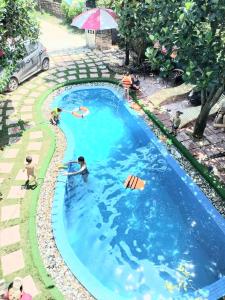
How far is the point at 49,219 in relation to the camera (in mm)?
9750

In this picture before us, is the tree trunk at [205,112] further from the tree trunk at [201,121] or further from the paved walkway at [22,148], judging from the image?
the paved walkway at [22,148]

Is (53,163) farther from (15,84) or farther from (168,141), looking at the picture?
(15,84)

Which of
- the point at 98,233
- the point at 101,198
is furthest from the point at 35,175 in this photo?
the point at 98,233

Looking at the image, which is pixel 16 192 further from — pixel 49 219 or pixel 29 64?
pixel 29 64

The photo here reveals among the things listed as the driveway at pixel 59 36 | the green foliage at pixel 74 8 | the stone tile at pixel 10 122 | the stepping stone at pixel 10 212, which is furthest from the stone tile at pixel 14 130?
the green foliage at pixel 74 8

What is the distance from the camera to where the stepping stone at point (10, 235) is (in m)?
8.91

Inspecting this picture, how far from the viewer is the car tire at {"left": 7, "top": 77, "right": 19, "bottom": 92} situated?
1612 cm

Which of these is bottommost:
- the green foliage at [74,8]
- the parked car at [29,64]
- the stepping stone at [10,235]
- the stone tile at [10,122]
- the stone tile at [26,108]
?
the stepping stone at [10,235]

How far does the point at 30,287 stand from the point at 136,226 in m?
3.57

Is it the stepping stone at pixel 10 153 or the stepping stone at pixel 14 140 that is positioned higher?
the stepping stone at pixel 14 140

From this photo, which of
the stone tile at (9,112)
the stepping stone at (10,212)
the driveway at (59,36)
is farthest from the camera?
the driveway at (59,36)

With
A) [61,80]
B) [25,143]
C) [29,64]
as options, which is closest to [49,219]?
[25,143]

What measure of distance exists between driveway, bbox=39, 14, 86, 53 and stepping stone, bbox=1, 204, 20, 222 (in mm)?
13497

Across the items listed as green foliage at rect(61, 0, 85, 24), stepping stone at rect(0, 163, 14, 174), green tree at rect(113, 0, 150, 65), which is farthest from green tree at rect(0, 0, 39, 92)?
green foliage at rect(61, 0, 85, 24)
